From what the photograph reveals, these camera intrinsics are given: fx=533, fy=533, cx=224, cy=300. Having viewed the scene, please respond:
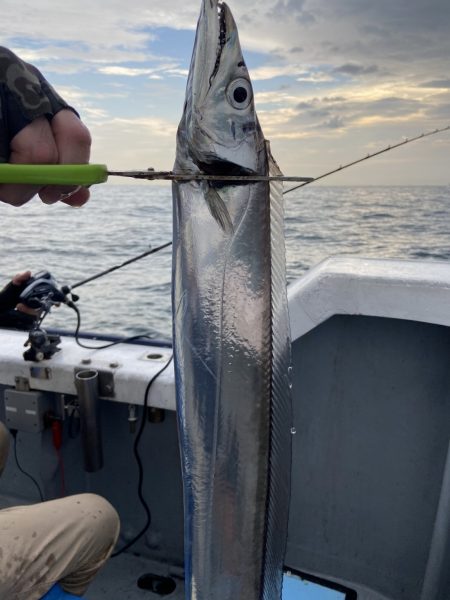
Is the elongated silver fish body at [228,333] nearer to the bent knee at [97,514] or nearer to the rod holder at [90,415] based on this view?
the bent knee at [97,514]

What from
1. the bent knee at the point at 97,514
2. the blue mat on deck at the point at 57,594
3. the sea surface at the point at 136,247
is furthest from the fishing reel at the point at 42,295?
the sea surface at the point at 136,247

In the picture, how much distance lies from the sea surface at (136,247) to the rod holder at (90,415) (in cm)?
452

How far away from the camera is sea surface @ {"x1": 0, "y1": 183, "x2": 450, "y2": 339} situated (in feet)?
34.1

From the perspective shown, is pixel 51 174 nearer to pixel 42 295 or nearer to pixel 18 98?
pixel 18 98

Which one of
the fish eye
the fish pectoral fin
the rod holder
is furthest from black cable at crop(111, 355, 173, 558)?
the fish eye

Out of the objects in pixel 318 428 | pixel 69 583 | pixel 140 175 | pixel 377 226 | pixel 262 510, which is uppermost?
pixel 140 175

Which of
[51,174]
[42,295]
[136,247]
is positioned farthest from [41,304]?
[136,247]

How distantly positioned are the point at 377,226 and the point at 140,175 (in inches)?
869

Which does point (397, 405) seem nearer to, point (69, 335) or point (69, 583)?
point (69, 583)

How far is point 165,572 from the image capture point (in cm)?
262

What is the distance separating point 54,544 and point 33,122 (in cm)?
116

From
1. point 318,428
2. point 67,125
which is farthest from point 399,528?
point 67,125

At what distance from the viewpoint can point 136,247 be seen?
668 inches

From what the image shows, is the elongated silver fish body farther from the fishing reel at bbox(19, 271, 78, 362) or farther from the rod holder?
the fishing reel at bbox(19, 271, 78, 362)
